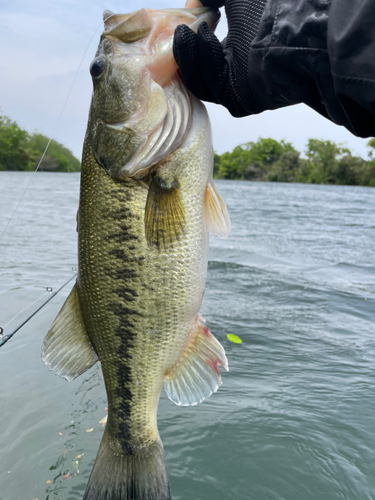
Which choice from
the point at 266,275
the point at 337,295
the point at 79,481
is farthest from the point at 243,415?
the point at 266,275

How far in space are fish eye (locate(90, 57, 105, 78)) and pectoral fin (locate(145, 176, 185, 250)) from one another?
1.70 feet

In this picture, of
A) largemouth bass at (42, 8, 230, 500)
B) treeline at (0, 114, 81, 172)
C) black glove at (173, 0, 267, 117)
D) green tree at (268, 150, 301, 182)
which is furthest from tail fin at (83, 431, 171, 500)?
green tree at (268, 150, 301, 182)

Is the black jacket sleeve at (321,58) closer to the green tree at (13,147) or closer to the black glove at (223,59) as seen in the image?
the black glove at (223,59)

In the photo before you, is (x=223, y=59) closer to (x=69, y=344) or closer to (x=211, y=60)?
(x=211, y=60)

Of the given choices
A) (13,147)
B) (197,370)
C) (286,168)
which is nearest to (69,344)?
(197,370)

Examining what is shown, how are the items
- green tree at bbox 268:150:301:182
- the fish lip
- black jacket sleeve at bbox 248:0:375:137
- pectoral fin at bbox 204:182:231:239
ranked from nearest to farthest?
black jacket sleeve at bbox 248:0:375:137 → the fish lip → pectoral fin at bbox 204:182:231:239 → green tree at bbox 268:150:301:182

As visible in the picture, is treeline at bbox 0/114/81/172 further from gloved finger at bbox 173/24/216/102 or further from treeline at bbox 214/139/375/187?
gloved finger at bbox 173/24/216/102

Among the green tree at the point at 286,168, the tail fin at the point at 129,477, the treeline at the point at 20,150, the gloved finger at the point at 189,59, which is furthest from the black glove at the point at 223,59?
the green tree at the point at 286,168

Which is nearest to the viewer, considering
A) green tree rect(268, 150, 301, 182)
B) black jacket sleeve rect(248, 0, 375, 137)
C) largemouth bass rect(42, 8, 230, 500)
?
black jacket sleeve rect(248, 0, 375, 137)

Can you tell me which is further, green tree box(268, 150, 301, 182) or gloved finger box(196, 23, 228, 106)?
green tree box(268, 150, 301, 182)

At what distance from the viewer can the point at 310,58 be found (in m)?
1.25

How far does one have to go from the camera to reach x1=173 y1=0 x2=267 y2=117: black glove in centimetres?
157

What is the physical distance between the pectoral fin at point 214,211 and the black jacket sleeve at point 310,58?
0.46 metres

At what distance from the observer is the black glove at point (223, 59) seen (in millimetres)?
1574
